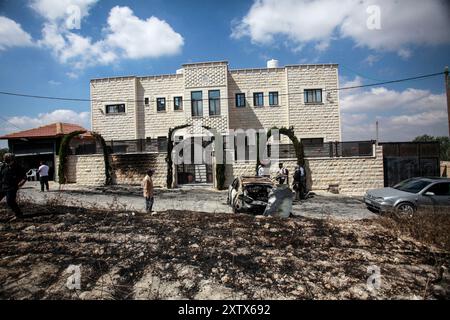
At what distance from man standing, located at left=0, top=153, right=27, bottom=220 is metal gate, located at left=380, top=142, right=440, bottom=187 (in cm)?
1791

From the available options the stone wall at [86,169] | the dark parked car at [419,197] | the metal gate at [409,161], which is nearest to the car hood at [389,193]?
the dark parked car at [419,197]

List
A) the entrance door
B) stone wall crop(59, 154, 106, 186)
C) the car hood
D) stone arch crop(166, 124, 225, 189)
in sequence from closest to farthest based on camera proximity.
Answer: the car hood < stone arch crop(166, 124, 225, 189) < stone wall crop(59, 154, 106, 186) < the entrance door

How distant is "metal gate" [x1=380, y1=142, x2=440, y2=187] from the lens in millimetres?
15234

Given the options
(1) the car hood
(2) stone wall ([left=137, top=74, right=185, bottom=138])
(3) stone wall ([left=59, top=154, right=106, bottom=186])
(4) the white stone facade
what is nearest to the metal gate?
(1) the car hood

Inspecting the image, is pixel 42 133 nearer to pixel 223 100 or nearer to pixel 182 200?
pixel 223 100

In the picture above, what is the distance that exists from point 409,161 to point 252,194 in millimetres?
12494

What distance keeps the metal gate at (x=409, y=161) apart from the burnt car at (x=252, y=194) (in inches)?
423

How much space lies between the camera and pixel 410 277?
3840 millimetres

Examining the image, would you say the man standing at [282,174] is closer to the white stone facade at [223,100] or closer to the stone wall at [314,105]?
the white stone facade at [223,100]

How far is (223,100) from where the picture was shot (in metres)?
21.2

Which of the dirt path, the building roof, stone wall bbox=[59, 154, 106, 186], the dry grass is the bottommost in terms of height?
the dirt path

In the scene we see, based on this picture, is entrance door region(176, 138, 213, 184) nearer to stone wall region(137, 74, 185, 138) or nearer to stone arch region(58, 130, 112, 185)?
stone arch region(58, 130, 112, 185)

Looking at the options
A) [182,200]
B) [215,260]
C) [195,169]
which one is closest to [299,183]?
[182,200]
